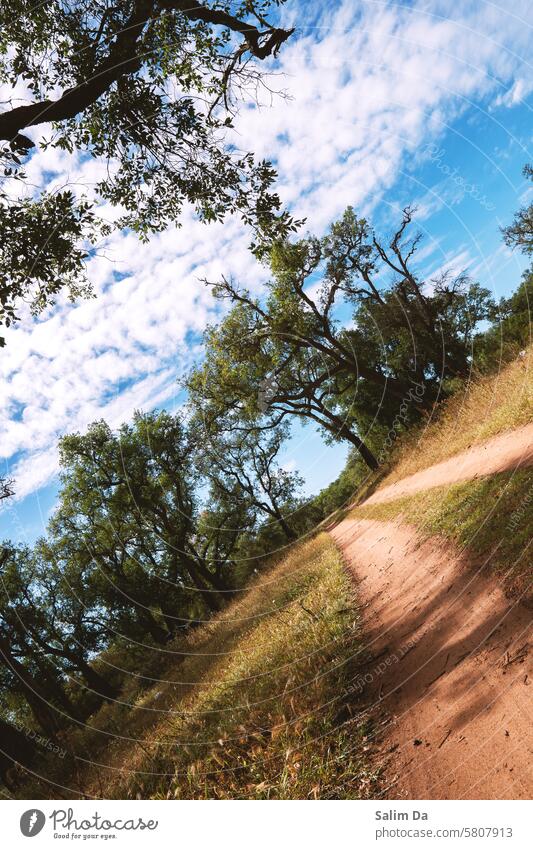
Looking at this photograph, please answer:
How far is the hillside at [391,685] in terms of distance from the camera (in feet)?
10.3

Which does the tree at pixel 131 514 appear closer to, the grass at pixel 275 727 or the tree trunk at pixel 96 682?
the tree trunk at pixel 96 682

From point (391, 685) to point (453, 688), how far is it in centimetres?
89

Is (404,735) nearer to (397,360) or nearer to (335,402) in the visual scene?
(397,360)

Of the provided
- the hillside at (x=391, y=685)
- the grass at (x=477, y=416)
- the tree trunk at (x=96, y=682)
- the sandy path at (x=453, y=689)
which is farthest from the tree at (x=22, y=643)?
the sandy path at (x=453, y=689)

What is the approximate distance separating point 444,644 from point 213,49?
401 inches

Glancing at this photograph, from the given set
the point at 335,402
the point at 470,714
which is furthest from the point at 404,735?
the point at 335,402

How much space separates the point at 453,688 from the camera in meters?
3.66

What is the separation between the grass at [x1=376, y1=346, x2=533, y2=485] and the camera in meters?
11.7

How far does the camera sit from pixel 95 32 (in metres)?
7.63

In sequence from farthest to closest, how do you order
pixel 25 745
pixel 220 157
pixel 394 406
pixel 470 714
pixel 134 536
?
pixel 394 406 < pixel 134 536 < pixel 25 745 < pixel 220 157 < pixel 470 714

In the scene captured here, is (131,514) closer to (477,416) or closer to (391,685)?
(477,416)
